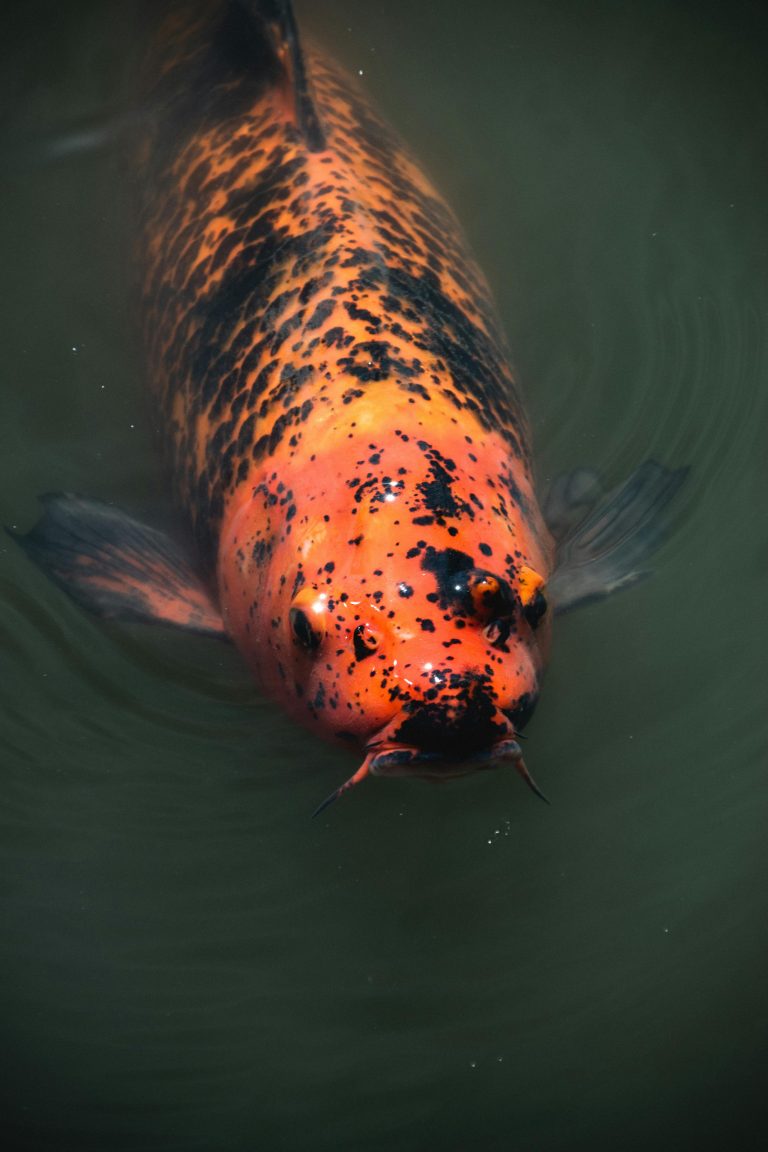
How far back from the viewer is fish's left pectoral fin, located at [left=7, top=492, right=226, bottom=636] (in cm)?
430

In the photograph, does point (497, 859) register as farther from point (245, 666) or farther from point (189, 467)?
point (189, 467)

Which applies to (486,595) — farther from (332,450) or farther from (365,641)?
(332,450)

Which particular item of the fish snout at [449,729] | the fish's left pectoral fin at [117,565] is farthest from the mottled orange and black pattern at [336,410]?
the fish's left pectoral fin at [117,565]

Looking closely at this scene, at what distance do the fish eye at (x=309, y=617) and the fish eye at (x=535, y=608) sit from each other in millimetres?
601

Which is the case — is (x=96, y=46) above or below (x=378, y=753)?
above

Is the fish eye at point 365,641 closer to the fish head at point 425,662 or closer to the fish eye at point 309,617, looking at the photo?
the fish head at point 425,662

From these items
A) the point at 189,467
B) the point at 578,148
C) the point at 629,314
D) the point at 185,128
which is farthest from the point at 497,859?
the point at 578,148

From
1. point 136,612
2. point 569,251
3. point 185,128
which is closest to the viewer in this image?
point 136,612

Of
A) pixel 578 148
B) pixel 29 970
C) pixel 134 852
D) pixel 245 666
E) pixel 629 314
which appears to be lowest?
pixel 29 970

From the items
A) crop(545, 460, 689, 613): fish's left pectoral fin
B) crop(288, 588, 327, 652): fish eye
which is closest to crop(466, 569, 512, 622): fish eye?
crop(288, 588, 327, 652): fish eye

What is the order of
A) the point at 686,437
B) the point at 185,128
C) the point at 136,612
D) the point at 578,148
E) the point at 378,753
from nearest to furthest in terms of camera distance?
the point at 378,753, the point at 136,612, the point at 185,128, the point at 686,437, the point at 578,148

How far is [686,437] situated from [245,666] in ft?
8.42

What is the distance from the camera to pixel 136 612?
4.28m

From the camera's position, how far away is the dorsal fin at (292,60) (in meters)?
4.41
